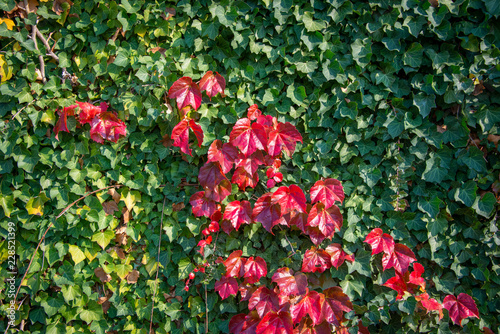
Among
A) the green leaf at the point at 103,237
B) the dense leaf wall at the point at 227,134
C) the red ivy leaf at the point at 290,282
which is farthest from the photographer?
the green leaf at the point at 103,237

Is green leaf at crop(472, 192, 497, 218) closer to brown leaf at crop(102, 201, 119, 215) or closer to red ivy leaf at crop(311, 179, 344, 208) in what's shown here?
red ivy leaf at crop(311, 179, 344, 208)

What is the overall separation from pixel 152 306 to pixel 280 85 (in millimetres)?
1722

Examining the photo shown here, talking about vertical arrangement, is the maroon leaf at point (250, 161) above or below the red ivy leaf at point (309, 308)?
above

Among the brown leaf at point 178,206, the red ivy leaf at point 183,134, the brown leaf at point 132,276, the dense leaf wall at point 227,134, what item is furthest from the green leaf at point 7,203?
the red ivy leaf at point 183,134

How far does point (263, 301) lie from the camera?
1.83 m

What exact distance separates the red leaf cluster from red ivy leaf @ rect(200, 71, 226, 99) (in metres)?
0.60

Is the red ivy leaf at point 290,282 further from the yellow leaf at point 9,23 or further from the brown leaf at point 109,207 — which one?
the yellow leaf at point 9,23

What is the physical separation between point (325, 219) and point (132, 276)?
55.0 inches

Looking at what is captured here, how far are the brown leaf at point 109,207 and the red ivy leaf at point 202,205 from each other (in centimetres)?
56

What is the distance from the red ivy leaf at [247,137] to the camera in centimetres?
172

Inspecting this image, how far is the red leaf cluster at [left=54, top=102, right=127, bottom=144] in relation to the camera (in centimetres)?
185

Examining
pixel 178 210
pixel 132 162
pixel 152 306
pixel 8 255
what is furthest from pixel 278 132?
pixel 8 255

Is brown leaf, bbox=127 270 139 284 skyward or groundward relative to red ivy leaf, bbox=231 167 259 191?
groundward

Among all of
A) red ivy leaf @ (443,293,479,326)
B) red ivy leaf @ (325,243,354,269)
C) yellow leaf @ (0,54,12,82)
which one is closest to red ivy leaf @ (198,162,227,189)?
red ivy leaf @ (325,243,354,269)
